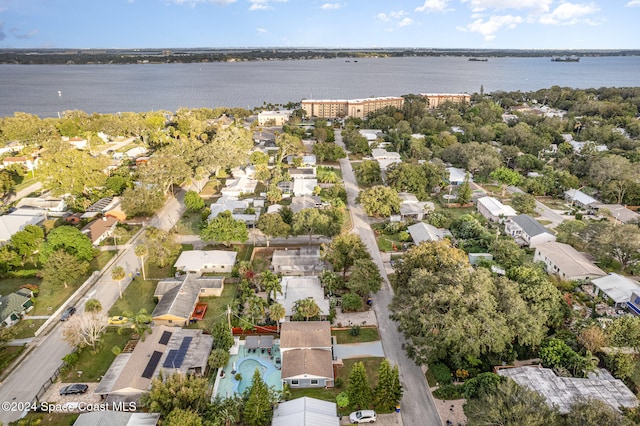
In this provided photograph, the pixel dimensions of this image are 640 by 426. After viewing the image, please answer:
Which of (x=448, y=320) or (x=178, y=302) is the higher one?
(x=448, y=320)

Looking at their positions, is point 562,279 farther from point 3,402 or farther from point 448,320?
point 3,402

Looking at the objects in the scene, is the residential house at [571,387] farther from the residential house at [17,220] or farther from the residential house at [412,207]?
the residential house at [17,220]

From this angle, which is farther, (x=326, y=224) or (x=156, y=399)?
(x=326, y=224)

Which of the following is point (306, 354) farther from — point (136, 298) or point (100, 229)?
point (100, 229)

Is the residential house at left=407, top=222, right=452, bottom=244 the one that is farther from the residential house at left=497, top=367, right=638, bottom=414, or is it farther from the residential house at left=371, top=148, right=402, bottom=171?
the residential house at left=371, top=148, right=402, bottom=171

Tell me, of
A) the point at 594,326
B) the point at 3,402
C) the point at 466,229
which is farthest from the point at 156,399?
the point at 466,229

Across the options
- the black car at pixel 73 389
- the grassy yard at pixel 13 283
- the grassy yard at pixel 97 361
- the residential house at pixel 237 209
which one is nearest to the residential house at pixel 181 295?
the grassy yard at pixel 97 361

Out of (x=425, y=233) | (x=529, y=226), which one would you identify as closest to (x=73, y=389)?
(x=425, y=233)
